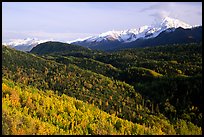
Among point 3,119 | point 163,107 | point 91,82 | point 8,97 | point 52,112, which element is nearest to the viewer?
point 3,119

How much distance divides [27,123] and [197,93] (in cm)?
4256

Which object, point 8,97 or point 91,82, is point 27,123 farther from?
point 91,82

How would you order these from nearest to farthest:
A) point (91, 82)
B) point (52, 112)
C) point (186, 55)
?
point (52, 112), point (91, 82), point (186, 55)

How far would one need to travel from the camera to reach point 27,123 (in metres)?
10.7

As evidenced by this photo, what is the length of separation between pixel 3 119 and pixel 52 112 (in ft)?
13.5

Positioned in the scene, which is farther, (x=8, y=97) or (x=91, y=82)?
(x=91, y=82)

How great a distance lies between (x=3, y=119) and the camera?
10.1 m

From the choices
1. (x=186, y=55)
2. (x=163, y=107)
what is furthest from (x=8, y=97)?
(x=186, y=55)

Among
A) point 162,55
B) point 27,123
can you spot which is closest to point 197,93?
point 27,123

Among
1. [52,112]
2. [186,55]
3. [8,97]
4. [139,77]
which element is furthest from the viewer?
[186,55]

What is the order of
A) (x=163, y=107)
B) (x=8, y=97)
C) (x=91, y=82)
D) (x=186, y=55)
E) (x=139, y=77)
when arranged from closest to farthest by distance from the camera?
(x=8, y=97), (x=163, y=107), (x=91, y=82), (x=139, y=77), (x=186, y=55)

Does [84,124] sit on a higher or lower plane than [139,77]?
higher

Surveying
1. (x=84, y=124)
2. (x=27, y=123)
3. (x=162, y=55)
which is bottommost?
(x=162, y=55)

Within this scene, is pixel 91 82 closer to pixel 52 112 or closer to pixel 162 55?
pixel 52 112
